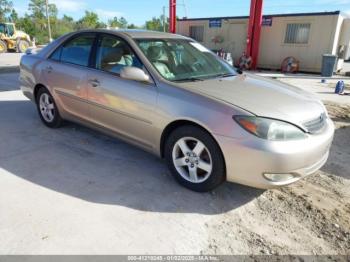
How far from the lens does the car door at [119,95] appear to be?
134 inches

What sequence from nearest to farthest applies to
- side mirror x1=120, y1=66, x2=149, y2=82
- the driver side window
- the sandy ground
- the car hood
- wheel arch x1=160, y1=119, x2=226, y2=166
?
the sandy ground
the car hood
wheel arch x1=160, y1=119, x2=226, y2=166
side mirror x1=120, y1=66, x2=149, y2=82
the driver side window

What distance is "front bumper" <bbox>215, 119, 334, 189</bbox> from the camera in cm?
269

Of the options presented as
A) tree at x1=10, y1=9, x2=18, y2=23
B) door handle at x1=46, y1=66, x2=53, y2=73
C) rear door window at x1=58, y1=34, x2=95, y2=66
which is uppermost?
tree at x1=10, y1=9, x2=18, y2=23

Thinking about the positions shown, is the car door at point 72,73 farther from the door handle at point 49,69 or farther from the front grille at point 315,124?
the front grille at point 315,124

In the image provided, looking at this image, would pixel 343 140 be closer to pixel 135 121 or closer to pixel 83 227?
pixel 135 121

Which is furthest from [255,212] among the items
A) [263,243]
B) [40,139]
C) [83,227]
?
[40,139]

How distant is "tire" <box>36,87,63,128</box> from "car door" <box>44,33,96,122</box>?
10.1 inches

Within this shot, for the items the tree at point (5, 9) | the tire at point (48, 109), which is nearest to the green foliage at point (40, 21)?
the tree at point (5, 9)

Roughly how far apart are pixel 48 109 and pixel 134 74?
90.5 inches

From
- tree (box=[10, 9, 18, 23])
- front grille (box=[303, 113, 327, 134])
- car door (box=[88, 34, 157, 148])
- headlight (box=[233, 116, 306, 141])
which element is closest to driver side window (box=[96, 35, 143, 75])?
car door (box=[88, 34, 157, 148])

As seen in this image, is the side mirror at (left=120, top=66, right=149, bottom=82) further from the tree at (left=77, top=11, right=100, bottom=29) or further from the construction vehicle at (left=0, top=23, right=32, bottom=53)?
the tree at (left=77, top=11, right=100, bottom=29)

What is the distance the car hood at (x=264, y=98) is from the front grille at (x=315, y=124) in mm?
37

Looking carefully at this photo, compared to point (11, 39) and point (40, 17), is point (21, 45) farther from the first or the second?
point (40, 17)

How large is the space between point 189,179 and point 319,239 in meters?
1.30
